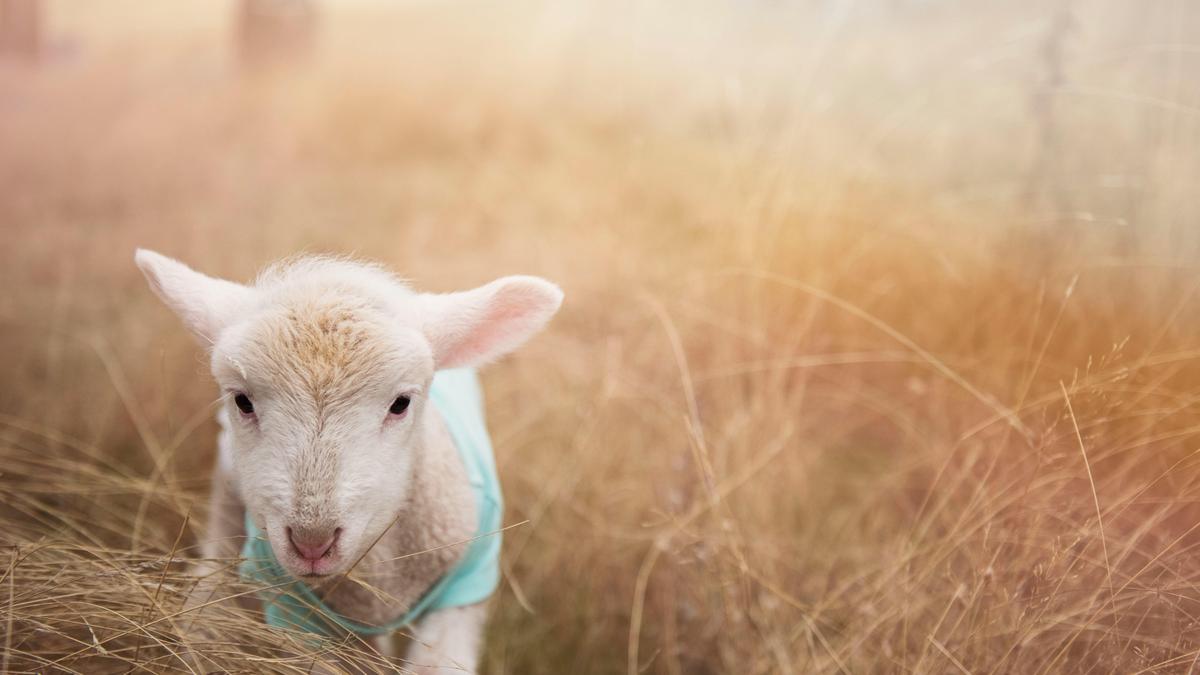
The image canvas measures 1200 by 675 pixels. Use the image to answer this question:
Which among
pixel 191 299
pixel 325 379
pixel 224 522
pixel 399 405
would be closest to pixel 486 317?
pixel 399 405

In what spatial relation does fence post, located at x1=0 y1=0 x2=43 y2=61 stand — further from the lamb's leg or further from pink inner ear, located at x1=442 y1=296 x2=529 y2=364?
pink inner ear, located at x1=442 y1=296 x2=529 y2=364

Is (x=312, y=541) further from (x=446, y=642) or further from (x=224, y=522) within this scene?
(x=224, y=522)

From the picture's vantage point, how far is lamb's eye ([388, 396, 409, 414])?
205 centimetres

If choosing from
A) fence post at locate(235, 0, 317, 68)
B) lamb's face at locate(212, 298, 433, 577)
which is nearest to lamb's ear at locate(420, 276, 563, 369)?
lamb's face at locate(212, 298, 433, 577)

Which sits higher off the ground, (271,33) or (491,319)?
(271,33)

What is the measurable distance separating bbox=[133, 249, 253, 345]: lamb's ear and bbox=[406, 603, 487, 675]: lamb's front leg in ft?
3.08

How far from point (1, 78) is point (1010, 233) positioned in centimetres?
628

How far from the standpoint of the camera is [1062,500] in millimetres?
2553

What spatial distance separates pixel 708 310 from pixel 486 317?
2102 mm

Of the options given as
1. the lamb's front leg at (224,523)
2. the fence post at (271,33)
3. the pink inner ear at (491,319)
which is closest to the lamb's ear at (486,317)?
the pink inner ear at (491,319)

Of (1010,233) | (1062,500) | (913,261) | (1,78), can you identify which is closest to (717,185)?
(913,261)

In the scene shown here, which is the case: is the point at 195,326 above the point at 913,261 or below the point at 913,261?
above

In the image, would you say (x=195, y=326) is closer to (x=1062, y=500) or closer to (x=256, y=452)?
(x=256, y=452)

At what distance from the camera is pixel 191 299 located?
2148 mm
